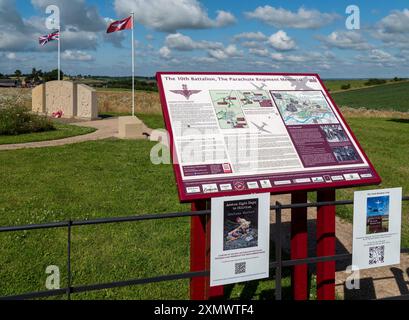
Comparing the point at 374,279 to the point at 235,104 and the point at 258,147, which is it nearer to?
the point at 258,147

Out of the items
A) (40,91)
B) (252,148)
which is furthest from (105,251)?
(40,91)

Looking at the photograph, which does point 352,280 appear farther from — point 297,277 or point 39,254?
point 39,254

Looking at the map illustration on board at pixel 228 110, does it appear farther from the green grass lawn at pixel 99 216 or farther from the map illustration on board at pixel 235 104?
the green grass lawn at pixel 99 216

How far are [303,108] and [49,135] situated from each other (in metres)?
15.0

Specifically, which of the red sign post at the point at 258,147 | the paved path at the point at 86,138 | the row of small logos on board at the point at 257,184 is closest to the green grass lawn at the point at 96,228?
the red sign post at the point at 258,147

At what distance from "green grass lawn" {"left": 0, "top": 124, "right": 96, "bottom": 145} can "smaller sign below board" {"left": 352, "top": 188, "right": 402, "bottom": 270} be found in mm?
14395

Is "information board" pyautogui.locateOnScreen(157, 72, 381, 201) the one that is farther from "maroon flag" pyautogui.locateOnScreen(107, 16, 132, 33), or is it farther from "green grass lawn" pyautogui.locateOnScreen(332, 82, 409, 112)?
"green grass lawn" pyautogui.locateOnScreen(332, 82, 409, 112)

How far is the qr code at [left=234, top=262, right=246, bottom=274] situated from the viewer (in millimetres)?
3277

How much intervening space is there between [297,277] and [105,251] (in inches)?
104

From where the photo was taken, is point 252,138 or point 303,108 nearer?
point 252,138

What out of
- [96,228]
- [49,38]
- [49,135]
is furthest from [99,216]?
[49,38]

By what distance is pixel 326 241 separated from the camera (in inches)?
159

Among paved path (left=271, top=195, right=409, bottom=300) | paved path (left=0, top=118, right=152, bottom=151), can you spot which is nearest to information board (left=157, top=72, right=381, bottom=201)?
paved path (left=271, top=195, right=409, bottom=300)

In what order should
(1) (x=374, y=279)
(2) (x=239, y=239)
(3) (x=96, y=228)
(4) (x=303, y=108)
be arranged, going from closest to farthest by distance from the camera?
(2) (x=239, y=239), (4) (x=303, y=108), (1) (x=374, y=279), (3) (x=96, y=228)
